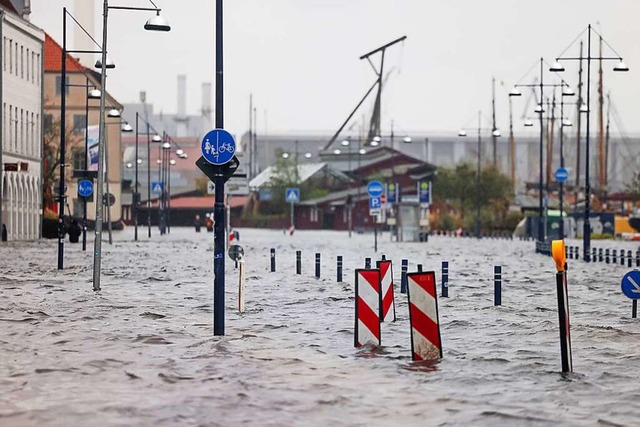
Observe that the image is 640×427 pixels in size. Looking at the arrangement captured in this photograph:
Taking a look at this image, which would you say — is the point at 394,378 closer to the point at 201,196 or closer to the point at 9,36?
the point at 9,36

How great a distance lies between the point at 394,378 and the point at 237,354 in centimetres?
305

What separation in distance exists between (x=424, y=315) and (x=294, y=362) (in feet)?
5.56

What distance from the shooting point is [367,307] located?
1980 centimetres

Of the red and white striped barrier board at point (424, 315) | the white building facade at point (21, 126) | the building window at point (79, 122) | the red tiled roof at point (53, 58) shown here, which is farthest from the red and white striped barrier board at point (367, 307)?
the building window at point (79, 122)

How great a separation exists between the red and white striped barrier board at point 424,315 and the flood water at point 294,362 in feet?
0.71

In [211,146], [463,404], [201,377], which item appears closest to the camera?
[463,404]

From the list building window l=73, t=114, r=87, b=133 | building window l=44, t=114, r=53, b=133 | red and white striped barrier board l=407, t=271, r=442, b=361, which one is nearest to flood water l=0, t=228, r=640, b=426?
red and white striped barrier board l=407, t=271, r=442, b=361

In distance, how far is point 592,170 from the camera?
7584 inches

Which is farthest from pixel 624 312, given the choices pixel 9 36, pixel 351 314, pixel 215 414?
pixel 9 36

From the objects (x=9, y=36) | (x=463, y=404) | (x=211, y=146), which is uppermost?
(x=9, y=36)

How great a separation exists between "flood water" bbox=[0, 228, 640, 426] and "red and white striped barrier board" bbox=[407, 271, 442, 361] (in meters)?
0.22

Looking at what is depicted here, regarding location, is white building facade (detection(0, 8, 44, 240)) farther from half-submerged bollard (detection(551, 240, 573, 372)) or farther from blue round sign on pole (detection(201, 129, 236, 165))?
half-submerged bollard (detection(551, 240, 573, 372))

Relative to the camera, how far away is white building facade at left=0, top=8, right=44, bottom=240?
267ft

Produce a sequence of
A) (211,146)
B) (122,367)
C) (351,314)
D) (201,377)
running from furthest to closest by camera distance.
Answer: (351,314) < (211,146) < (122,367) < (201,377)
